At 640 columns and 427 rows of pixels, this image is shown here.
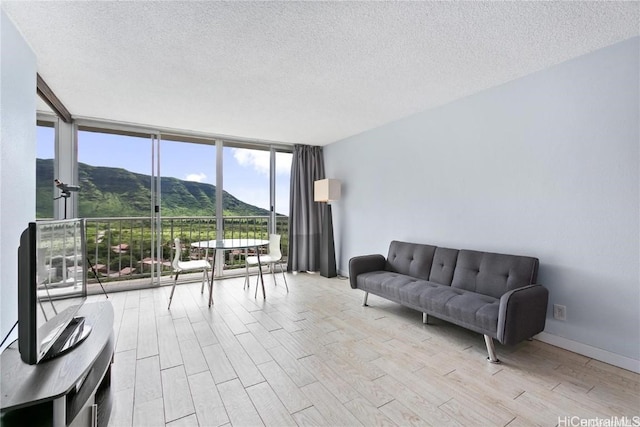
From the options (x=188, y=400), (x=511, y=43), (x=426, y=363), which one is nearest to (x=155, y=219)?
(x=188, y=400)

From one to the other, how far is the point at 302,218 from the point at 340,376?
3.43m

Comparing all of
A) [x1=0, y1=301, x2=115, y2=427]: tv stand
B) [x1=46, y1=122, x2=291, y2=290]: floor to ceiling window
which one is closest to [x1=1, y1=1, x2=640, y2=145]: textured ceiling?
[x1=46, y1=122, x2=291, y2=290]: floor to ceiling window

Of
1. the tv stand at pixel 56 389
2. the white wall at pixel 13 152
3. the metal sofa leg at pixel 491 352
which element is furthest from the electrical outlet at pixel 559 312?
the white wall at pixel 13 152

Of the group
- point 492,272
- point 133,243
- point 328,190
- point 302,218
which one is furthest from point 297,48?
point 133,243

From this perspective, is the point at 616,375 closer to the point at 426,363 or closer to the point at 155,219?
the point at 426,363

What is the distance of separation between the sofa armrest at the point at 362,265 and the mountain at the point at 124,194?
2.49m

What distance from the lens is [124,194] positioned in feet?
14.0

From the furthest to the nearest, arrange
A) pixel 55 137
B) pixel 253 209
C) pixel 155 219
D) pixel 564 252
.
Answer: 1. pixel 253 209
2. pixel 155 219
3. pixel 55 137
4. pixel 564 252

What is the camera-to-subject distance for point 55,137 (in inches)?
147

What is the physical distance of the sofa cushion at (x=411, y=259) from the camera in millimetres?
3273

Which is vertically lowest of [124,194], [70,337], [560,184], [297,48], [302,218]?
[70,337]

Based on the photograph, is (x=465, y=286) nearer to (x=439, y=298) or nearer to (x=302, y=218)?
(x=439, y=298)

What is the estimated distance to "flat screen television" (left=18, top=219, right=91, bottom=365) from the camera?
123 centimetres

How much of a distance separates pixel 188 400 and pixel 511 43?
3217mm
